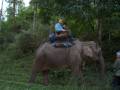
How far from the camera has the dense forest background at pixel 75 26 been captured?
18.2 metres

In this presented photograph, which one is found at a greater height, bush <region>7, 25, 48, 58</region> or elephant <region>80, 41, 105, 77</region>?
elephant <region>80, 41, 105, 77</region>

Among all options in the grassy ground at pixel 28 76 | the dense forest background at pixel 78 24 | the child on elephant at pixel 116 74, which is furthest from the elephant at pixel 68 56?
the child on elephant at pixel 116 74

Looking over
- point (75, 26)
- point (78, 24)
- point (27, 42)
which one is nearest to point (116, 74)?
point (78, 24)

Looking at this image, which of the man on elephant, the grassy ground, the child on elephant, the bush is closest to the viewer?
the grassy ground

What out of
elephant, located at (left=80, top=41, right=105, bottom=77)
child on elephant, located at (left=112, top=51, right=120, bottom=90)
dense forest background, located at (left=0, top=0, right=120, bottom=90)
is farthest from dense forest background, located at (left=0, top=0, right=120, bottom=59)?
child on elephant, located at (left=112, top=51, right=120, bottom=90)

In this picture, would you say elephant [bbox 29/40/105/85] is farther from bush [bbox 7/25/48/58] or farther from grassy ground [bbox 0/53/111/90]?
bush [bbox 7/25/48/58]

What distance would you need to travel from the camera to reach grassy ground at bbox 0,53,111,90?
1215cm

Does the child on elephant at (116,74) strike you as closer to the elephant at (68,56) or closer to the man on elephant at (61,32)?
the man on elephant at (61,32)

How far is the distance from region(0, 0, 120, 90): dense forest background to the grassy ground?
503 millimetres

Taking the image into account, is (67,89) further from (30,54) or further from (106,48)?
(30,54)

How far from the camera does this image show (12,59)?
28.5 metres

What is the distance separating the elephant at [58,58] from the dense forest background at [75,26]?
1.61 metres

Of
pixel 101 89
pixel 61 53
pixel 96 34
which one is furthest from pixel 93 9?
pixel 101 89

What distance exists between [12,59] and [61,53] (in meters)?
11.7
